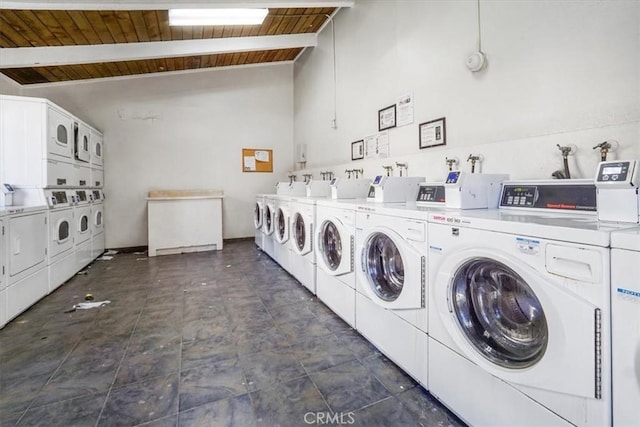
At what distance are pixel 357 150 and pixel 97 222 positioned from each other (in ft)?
13.3

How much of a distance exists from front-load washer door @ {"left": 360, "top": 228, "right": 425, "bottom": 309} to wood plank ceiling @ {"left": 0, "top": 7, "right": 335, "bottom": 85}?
11.3 feet

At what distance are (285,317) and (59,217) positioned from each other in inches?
108

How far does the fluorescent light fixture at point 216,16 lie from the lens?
11.7 ft

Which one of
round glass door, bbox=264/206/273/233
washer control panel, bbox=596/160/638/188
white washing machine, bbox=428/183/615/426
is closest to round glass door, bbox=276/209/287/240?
round glass door, bbox=264/206/273/233

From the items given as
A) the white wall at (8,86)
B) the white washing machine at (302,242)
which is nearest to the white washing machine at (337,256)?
the white washing machine at (302,242)

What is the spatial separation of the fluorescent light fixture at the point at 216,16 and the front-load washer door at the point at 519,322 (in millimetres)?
3793

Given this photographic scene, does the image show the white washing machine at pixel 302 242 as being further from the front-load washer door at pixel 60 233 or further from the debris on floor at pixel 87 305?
the front-load washer door at pixel 60 233

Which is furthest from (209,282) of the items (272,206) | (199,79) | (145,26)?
(199,79)

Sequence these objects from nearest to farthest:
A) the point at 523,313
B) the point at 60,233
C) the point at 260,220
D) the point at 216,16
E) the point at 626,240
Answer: the point at 626,240 → the point at 523,313 → the point at 60,233 → the point at 216,16 → the point at 260,220

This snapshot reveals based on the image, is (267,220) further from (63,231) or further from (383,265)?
(383,265)

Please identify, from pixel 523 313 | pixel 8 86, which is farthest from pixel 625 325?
pixel 8 86

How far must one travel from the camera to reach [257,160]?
243 inches

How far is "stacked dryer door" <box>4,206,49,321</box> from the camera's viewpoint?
248 centimetres

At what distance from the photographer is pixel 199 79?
575 centimetres
